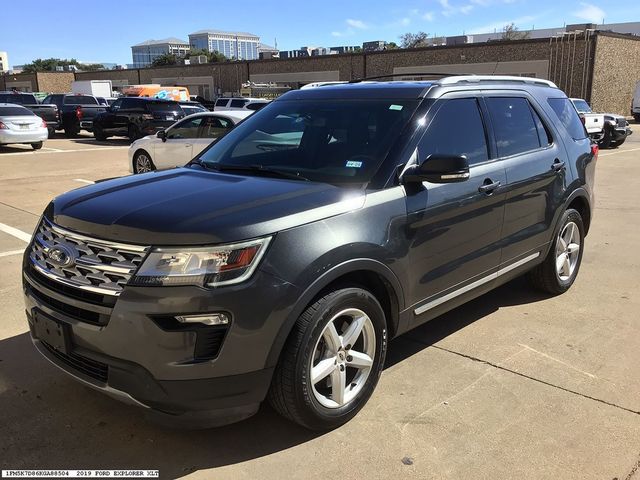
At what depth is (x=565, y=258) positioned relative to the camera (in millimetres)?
5238

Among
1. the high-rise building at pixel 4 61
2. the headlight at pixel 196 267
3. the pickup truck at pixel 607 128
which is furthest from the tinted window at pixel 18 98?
the high-rise building at pixel 4 61

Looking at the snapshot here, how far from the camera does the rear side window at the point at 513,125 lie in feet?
13.9

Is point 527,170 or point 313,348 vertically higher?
point 527,170

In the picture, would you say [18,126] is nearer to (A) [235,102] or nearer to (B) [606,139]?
(A) [235,102]

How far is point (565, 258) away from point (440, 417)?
268 cm

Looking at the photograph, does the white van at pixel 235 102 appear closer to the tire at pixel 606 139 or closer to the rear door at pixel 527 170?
the tire at pixel 606 139

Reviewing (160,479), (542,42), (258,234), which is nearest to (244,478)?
(160,479)

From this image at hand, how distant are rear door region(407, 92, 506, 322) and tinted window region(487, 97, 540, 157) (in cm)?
18

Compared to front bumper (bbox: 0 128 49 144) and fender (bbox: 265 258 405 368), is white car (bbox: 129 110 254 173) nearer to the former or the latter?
fender (bbox: 265 258 405 368)

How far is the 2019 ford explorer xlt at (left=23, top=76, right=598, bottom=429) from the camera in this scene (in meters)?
2.56

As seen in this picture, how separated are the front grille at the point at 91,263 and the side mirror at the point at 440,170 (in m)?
1.59

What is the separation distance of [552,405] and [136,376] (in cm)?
234

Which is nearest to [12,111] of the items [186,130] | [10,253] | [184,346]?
[186,130]

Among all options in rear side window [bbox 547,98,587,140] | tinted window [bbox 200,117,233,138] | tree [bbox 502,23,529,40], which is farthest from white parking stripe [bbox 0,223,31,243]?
tree [bbox 502,23,529,40]
